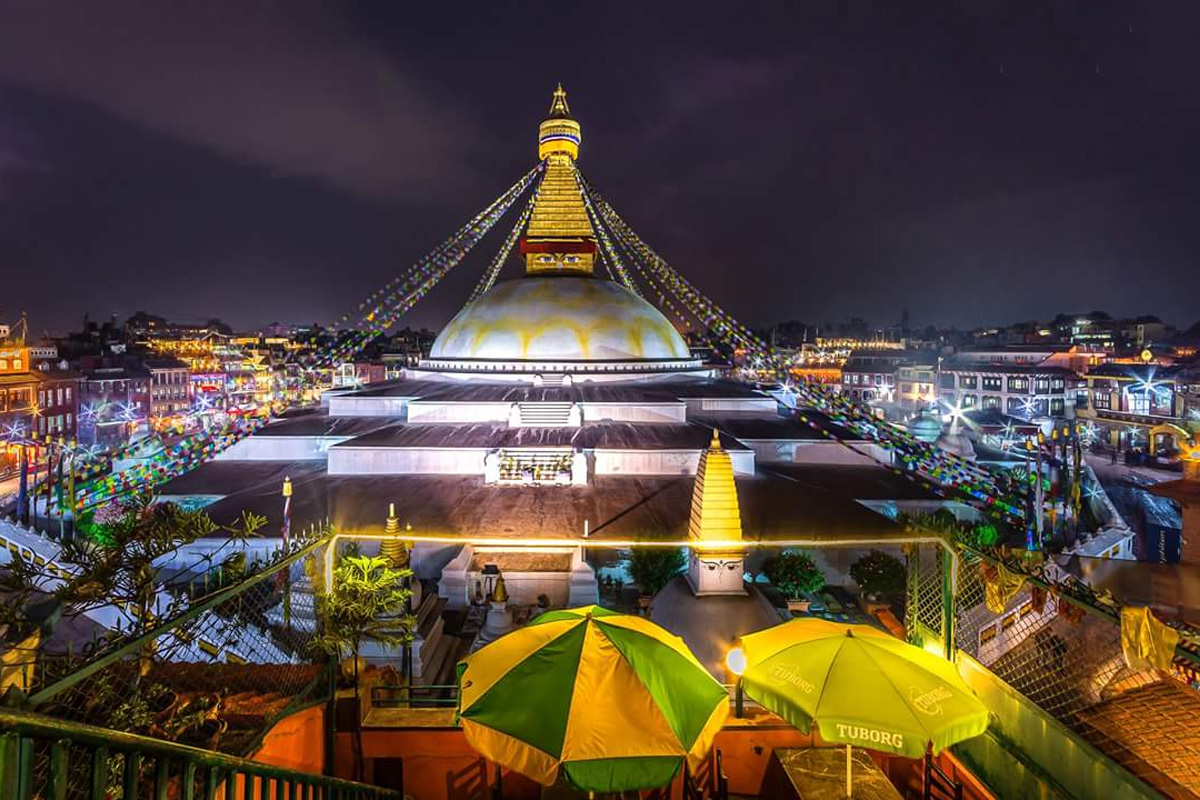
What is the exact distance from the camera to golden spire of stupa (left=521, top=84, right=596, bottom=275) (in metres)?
27.8

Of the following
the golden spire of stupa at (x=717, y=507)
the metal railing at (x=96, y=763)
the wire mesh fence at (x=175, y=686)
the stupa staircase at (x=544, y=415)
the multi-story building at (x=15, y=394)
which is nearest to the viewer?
the metal railing at (x=96, y=763)

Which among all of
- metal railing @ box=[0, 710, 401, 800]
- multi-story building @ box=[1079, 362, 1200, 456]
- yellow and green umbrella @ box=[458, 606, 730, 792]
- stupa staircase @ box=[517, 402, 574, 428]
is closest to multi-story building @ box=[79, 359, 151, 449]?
stupa staircase @ box=[517, 402, 574, 428]

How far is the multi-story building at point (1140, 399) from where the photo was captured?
106 feet

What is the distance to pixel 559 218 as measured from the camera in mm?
27984

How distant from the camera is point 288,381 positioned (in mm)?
49406

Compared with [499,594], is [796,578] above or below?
below

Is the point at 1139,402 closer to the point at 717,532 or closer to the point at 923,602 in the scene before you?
the point at 717,532

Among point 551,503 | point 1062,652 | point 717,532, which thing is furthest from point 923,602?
point 551,503

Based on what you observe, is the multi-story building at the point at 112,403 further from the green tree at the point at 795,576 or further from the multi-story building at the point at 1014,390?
the multi-story building at the point at 1014,390

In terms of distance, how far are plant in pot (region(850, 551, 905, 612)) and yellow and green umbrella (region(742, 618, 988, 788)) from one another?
712 centimetres

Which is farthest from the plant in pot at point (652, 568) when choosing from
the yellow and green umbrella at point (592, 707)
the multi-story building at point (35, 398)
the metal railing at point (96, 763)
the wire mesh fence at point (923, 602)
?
the multi-story building at point (35, 398)

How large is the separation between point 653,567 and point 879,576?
4031 mm

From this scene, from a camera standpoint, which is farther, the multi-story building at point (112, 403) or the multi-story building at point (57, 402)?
the multi-story building at point (112, 403)

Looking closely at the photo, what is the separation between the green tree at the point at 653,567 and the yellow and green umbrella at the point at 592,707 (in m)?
6.33
